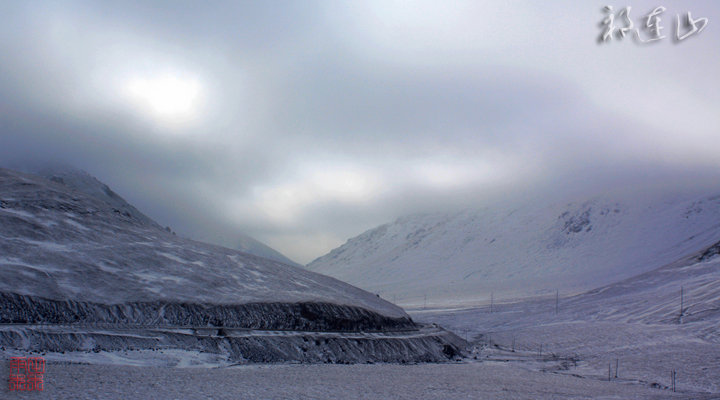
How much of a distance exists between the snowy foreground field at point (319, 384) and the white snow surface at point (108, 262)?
13.7 m

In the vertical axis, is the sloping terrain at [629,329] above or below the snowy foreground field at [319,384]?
above

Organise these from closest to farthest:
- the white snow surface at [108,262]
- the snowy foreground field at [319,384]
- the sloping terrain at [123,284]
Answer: the snowy foreground field at [319,384], the sloping terrain at [123,284], the white snow surface at [108,262]

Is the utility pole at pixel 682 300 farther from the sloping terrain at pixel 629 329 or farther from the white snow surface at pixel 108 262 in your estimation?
the white snow surface at pixel 108 262

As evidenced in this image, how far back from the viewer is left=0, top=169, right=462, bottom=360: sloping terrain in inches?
1795

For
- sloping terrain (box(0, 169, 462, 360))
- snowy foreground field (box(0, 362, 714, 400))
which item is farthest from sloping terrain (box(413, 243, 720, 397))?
sloping terrain (box(0, 169, 462, 360))

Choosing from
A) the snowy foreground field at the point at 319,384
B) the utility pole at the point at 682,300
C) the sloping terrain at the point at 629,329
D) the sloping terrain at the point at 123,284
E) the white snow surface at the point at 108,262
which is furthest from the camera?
the utility pole at the point at 682,300

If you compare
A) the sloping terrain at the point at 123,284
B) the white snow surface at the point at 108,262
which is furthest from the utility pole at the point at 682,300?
the white snow surface at the point at 108,262

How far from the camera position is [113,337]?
4412 centimetres

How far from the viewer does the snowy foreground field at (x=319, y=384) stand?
30250mm

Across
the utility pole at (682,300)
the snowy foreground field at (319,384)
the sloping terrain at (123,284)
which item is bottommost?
the snowy foreground field at (319,384)

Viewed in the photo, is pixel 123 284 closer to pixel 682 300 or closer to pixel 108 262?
pixel 108 262

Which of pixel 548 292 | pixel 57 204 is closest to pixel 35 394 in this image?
pixel 57 204

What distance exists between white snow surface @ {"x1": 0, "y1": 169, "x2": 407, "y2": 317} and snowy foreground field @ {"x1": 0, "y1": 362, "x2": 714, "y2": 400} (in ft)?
45.0

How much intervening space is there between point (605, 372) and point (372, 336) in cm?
2143
